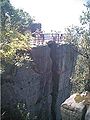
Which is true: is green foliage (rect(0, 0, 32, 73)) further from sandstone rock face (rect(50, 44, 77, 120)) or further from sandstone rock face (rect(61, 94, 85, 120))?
sandstone rock face (rect(50, 44, 77, 120))

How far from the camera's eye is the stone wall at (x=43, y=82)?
20094 mm

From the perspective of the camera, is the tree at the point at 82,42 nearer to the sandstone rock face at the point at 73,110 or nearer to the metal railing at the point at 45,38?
the sandstone rock face at the point at 73,110

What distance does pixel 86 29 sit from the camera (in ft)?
70.1

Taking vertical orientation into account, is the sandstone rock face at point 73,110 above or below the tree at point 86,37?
below

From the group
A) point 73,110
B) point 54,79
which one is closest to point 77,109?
point 73,110

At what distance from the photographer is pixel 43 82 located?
24406 mm

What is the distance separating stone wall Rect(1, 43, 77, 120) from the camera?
20094 millimetres

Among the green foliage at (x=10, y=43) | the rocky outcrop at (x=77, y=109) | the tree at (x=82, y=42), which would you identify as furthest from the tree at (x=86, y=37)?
the green foliage at (x=10, y=43)

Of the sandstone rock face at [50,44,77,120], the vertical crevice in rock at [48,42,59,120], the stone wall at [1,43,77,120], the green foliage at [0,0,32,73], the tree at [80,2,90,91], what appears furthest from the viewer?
the sandstone rock face at [50,44,77,120]

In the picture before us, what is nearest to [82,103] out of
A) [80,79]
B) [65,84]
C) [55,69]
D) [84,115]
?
[84,115]

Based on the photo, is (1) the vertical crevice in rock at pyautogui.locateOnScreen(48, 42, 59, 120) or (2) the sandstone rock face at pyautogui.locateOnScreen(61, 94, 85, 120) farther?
(1) the vertical crevice in rock at pyautogui.locateOnScreen(48, 42, 59, 120)

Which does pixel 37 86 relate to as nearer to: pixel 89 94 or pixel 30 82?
pixel 30 82

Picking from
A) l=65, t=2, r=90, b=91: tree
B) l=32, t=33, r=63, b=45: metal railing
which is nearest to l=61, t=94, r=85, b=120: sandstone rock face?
l=65, t=2, r=90, b=91: tree

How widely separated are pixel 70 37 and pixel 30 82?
4.67 metres
